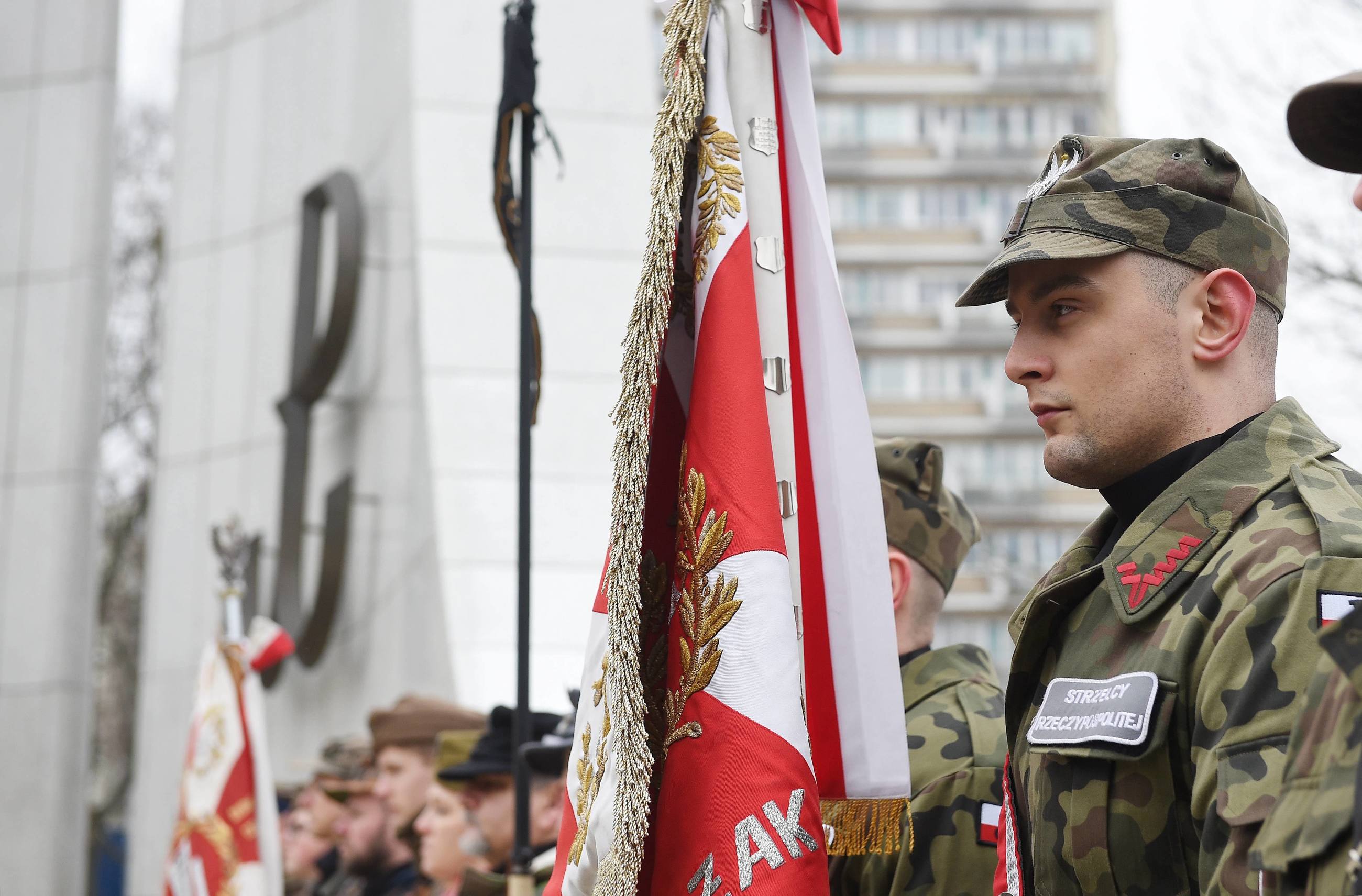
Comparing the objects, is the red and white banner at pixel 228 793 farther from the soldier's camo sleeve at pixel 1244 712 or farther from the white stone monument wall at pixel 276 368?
the soldier's camo sleeve at pixel 1244 712

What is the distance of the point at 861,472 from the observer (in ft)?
8.28

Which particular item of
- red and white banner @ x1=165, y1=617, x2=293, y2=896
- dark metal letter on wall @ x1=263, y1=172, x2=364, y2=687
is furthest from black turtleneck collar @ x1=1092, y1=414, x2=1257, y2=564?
dark metal letter on wall @ x1=263, y1=172, x2=364, y2=687

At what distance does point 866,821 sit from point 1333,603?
0.90 m

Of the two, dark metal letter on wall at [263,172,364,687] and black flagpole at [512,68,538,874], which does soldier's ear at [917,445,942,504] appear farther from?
dark metal letter on wall at [263,172,364,687]

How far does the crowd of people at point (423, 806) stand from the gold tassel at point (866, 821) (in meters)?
Answer: 1.20

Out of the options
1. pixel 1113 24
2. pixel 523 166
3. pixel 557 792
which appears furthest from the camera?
pixel 1113 24

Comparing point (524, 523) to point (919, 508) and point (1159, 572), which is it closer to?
point (919, 508)

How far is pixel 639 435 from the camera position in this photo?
7.77ft

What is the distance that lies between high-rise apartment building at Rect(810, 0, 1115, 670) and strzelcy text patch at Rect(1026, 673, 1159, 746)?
4426 cm

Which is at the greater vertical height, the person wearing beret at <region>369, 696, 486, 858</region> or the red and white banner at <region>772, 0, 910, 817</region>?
the red and white banner at <region>772, 0, 910, 817</region>

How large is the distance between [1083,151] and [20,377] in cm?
Result: 1214

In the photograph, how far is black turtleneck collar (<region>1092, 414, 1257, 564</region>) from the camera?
6.74 ft

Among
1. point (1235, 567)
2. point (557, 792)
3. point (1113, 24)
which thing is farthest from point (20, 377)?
point (1113, 24)

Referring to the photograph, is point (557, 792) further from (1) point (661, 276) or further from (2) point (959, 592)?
(2) point (959, 592)
